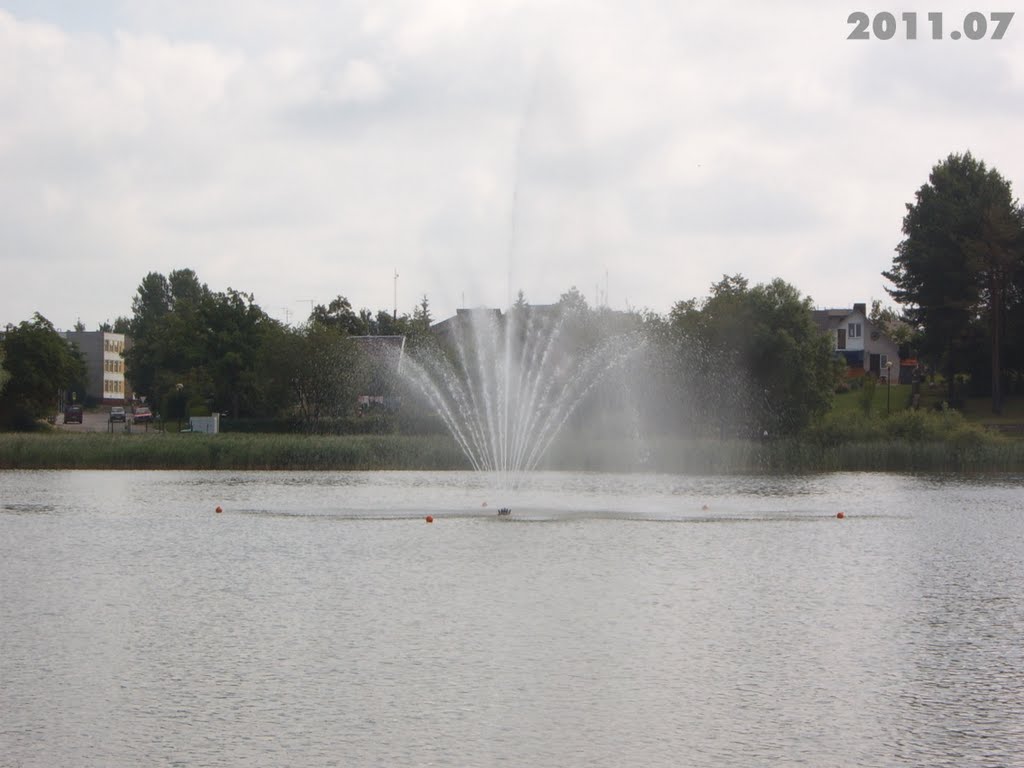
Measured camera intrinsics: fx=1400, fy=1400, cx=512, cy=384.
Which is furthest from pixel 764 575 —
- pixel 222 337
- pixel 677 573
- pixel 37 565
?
pixel 222 337

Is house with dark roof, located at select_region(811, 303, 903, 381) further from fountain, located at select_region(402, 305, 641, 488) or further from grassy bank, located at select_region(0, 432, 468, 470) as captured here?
grassy bank, located at select_region(0, 432, 468, 470)

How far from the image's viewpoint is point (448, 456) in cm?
7750

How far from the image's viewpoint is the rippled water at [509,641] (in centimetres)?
1596

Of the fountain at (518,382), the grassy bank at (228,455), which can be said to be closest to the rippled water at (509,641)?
the fountain at (518,382)

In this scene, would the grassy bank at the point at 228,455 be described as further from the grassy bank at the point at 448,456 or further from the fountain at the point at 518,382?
the fountain at the point at 518,382

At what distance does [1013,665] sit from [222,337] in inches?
4480

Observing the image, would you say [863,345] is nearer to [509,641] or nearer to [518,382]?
[518,382]

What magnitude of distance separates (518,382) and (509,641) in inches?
1715

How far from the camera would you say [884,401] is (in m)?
132

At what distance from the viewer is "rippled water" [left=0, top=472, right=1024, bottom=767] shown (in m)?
16.0

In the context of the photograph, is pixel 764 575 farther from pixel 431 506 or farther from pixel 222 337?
pixel 222 337

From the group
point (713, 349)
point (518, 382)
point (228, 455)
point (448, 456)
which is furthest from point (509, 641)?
point (713, 349)

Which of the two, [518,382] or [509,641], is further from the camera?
[518,382]

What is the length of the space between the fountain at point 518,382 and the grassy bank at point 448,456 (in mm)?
3253
